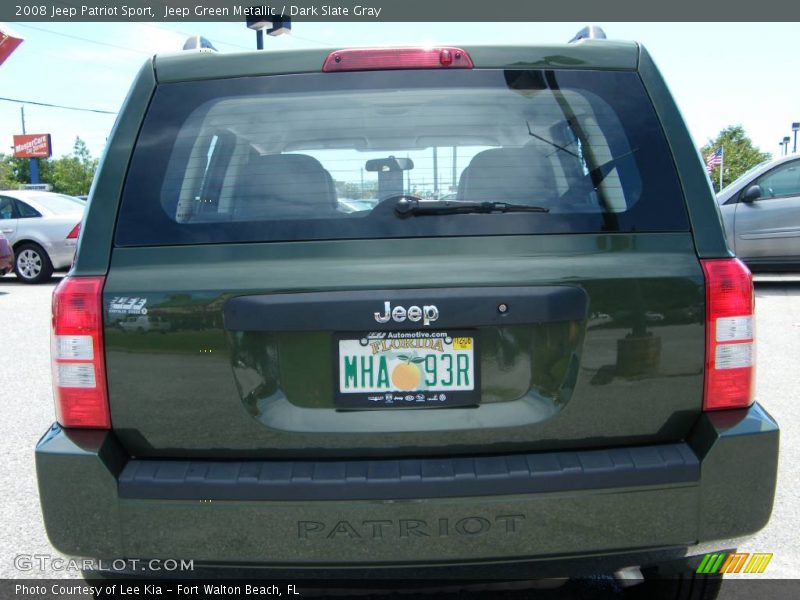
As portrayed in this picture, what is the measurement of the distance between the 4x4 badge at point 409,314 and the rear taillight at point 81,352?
77 cm

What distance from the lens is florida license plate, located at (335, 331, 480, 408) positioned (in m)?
2.00

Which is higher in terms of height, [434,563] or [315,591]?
[434,563]

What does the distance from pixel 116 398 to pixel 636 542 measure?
1.45m

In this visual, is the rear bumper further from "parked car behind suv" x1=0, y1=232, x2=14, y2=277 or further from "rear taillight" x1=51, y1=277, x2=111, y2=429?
"parked car behind suv" x1=0, y1=232, x2=14, y2=277

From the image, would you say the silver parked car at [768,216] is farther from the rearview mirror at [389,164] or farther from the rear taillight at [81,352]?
the rear taillight at [81,352]

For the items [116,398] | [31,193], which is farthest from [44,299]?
[116,398]

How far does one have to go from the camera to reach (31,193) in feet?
42.8

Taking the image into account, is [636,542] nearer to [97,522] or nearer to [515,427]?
[515,427]

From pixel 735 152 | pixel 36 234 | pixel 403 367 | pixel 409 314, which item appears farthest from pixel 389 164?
pixel 735 152

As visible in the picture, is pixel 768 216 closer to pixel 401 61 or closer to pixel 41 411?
pixel 41 411

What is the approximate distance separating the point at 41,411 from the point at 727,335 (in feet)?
15.1

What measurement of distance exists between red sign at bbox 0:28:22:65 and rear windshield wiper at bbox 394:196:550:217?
30.6m

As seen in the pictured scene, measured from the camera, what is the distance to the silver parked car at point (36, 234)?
41.0ft

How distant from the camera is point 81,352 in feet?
6.64
